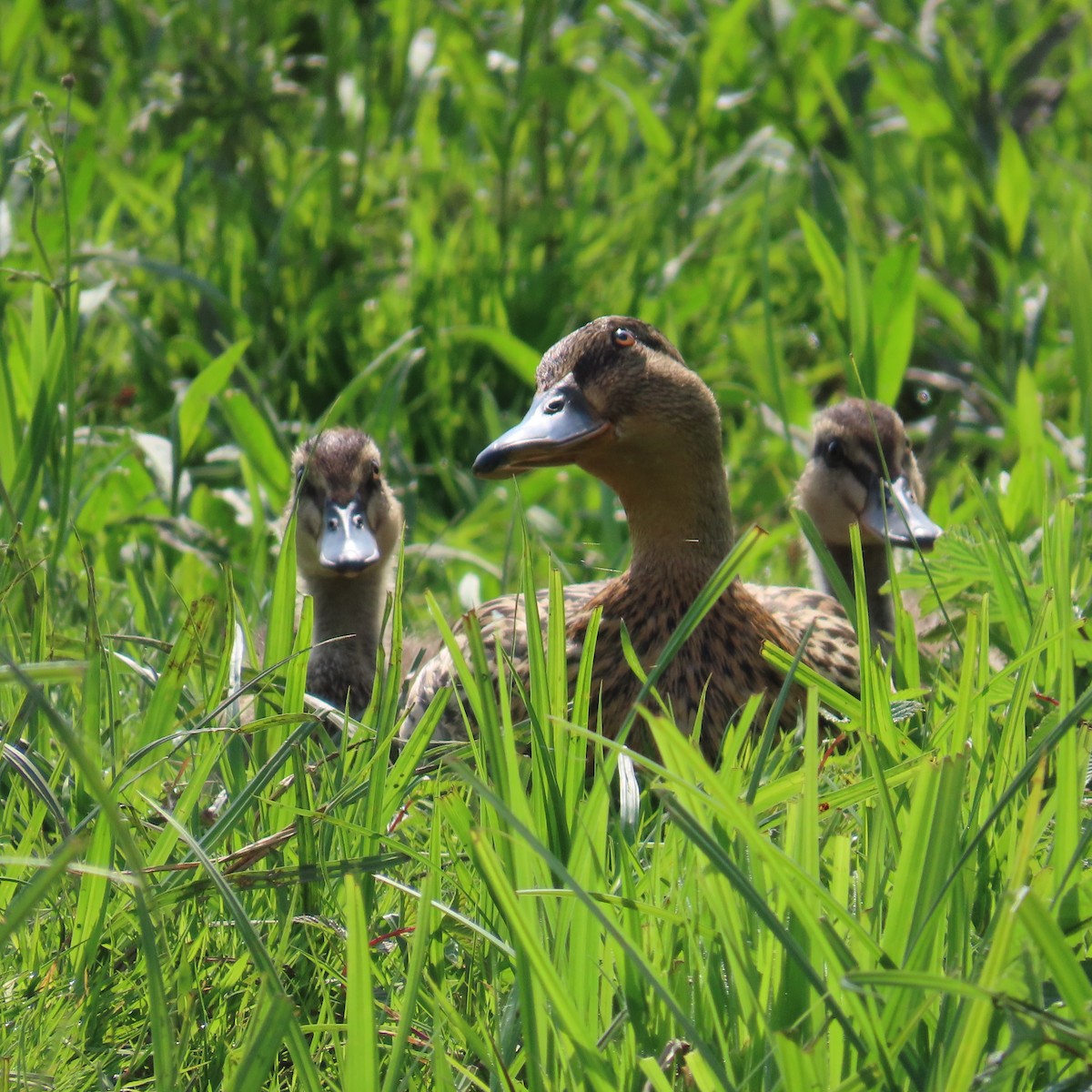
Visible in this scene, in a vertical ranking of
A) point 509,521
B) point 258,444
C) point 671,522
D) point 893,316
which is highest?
point 893,316

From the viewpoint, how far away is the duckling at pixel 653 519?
316 centimetres

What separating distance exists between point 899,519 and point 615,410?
82 centimetres

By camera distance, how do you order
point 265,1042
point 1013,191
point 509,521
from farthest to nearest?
1. point 1013,191
2. point 509,521
3. point 265,1042

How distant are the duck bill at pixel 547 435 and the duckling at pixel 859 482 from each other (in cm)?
97

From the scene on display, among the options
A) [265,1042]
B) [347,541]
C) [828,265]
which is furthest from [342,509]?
[265,1042]

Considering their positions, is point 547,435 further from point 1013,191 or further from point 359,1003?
point 1013,191

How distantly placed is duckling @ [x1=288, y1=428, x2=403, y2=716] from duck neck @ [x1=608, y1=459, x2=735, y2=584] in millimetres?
565

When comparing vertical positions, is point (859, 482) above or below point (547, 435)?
below

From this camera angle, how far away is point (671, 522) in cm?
340

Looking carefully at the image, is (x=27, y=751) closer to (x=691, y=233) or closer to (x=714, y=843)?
(x=714, y=843)

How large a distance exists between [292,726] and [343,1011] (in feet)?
1.55

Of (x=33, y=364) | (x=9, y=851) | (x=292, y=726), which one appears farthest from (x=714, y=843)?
(x=33, y=364)

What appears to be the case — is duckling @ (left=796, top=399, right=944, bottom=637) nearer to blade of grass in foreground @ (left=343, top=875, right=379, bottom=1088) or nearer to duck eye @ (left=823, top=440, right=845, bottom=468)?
duck eye @ (left=823, top=440, right=845, bottom=468)

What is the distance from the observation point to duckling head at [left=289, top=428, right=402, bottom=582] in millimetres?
3684
